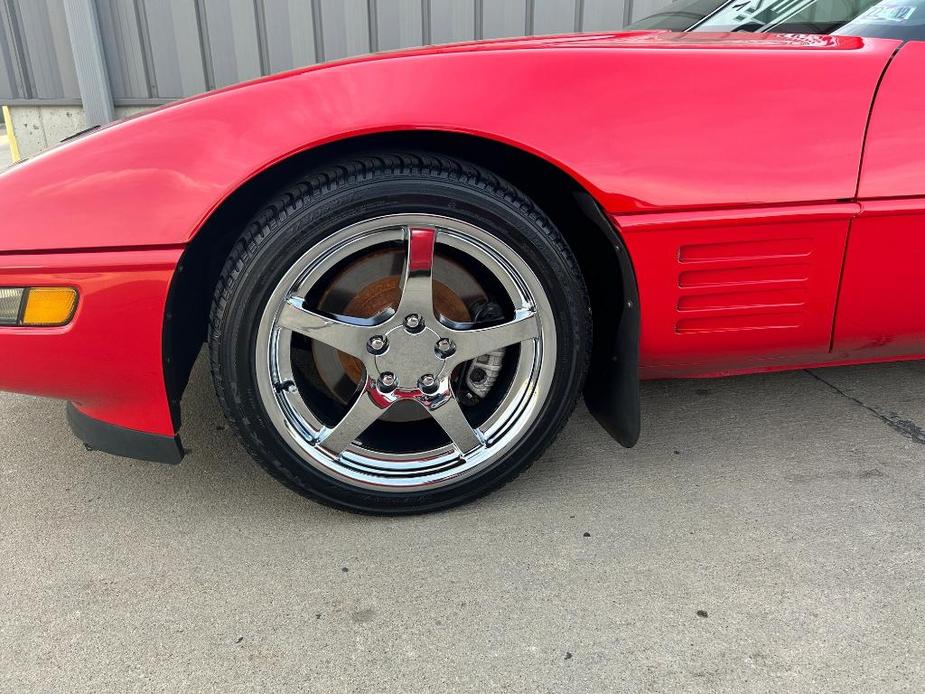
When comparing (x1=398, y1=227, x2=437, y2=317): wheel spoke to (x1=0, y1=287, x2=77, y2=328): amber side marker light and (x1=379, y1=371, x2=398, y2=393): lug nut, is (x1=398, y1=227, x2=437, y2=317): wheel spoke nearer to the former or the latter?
(x1=379, y1=371, x2=398, y2=393): lug nut

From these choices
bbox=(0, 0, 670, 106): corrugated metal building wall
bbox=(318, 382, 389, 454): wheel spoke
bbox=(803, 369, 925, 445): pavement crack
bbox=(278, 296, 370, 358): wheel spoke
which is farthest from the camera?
bbox=(0, 0, 670, 106): corrugated metal building wall

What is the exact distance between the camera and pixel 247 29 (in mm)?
4965

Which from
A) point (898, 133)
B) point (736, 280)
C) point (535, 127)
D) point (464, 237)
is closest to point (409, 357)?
point (464, 237)

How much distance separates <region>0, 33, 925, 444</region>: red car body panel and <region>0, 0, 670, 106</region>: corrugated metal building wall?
377cm

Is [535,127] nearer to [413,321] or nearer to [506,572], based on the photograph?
[413,321]

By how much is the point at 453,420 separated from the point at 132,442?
0.73m

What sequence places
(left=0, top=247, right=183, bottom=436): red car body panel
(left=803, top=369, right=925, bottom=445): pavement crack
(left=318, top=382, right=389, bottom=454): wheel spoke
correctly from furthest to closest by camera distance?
(left=803, top=369, right=925, bottom=445): pavement crack, (left=318, top=382, right=389, bottom=454): wheel spoke, (left=0, top=247, right=183, bottom=436): red car body panel

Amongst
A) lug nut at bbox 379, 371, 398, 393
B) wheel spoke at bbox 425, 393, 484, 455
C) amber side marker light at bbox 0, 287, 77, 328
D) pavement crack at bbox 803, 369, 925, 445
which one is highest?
amber side marker light at bbox 0, 287, 77, 328

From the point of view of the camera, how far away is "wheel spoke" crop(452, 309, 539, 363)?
1.65m

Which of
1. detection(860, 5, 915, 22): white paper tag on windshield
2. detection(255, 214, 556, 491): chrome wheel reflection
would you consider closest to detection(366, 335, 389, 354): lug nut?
detection(255, 214, 556, 491): chrome wheel reflection

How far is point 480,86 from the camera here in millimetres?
1492

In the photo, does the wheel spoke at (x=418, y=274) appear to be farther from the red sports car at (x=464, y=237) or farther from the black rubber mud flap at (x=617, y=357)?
the black rubber mud flap at (x=617, y=357)

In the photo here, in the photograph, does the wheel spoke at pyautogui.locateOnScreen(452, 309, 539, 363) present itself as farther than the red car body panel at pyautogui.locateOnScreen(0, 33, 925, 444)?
Yes

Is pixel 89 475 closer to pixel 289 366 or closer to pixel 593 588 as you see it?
pixel 289 366
